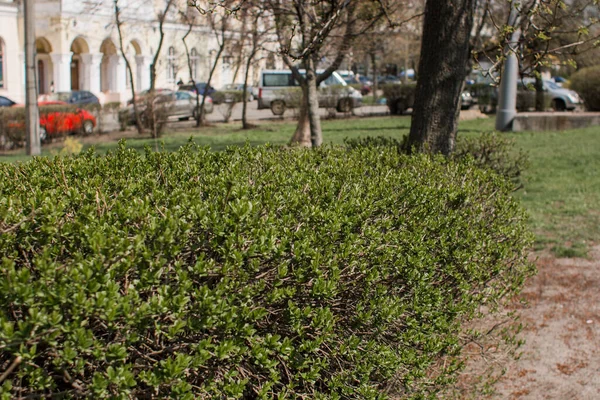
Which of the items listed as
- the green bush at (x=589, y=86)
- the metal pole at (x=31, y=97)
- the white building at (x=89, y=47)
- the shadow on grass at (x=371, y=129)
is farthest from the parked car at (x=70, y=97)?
the green bush at (x=589, y=86)

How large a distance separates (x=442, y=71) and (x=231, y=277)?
4563mm

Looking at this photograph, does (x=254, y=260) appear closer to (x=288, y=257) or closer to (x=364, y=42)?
(x=288, y=257)

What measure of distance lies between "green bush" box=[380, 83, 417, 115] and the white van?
1.51 meters

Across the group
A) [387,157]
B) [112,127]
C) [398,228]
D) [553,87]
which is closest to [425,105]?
[387,157]

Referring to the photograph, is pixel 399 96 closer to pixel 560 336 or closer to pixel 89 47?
pixel 89 47

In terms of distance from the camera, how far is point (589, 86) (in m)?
26.5

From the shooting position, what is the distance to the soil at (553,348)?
4.54 meters

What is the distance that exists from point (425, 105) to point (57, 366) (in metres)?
5.16

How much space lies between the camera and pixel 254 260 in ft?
8.41

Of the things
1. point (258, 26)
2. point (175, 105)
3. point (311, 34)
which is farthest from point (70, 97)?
point (311, 34)

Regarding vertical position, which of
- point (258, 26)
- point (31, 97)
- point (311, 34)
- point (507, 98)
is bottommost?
point (31, 97)

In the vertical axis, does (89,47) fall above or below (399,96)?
above

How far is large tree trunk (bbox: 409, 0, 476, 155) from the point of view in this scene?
6.53 m

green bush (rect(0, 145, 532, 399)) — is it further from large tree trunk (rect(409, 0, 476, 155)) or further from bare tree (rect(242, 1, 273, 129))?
bare tree (rect(242, 1, 273, 129))
